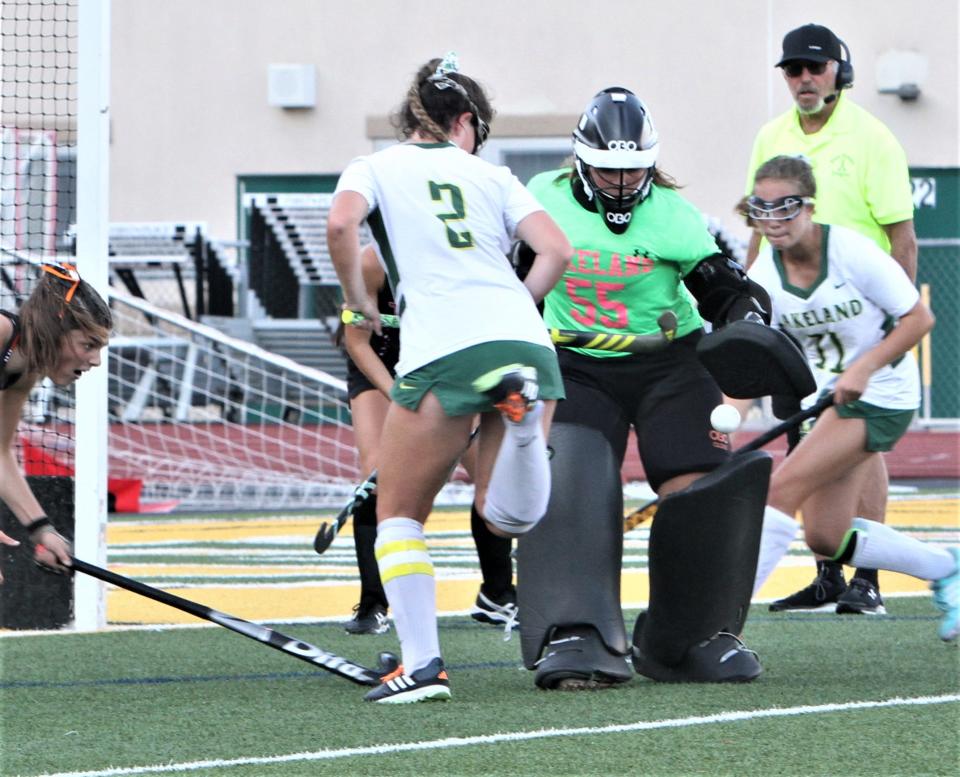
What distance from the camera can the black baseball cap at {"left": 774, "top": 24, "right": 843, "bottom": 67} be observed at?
22.1 ft

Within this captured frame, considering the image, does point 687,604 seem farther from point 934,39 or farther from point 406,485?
point 934,39

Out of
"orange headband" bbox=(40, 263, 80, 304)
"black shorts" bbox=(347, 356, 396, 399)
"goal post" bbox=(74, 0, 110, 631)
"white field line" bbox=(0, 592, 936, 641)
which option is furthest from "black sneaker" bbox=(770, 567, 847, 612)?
"orange headband" bbox=(40, 263, 80, 304)

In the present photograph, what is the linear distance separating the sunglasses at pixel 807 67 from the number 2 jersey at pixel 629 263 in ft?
5.34

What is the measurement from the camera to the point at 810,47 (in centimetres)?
672

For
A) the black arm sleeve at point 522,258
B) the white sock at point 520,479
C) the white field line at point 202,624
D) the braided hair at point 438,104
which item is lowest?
the white field line at point 202,624

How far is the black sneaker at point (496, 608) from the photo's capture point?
655 cm

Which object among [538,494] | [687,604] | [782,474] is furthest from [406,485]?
[782,474]

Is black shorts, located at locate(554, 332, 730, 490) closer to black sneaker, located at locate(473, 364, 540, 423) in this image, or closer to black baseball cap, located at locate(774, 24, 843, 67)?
black sneaker, located at locate(473, 364, 540, 423)

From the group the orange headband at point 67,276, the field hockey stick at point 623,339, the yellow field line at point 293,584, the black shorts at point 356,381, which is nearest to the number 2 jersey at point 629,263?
the field hockey stick at point 623,339

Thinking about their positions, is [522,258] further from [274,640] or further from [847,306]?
[274,640]

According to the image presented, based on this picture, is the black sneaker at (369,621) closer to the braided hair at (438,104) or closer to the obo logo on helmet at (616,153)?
the obo logo on helmet at (616,153)

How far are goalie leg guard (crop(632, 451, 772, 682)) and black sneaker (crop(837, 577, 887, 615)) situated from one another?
1632 millimetres

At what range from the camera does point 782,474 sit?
19.2ft

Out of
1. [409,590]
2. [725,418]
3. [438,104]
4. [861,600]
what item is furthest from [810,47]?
[409,590]
